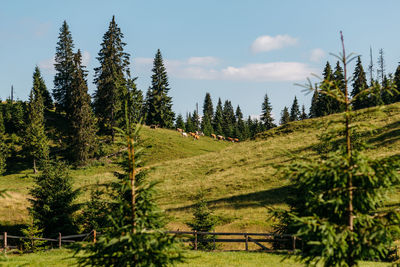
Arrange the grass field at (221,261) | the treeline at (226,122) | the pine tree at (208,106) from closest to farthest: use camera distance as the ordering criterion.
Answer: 1. the grass field at (221,261)
2. the treeline at (226,122)
3. the pine tree at (208,106)

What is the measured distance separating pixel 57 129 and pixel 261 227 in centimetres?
6178

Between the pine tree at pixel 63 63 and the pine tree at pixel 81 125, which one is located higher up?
the pine tree at pixel 63 63

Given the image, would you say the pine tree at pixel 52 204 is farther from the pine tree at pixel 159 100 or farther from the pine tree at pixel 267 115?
the pine tree at pixel 267 115

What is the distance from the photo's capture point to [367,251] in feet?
23.8

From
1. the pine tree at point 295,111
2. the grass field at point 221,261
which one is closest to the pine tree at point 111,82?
the grass field at point 221,261

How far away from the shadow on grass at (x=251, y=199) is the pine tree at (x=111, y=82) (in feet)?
117


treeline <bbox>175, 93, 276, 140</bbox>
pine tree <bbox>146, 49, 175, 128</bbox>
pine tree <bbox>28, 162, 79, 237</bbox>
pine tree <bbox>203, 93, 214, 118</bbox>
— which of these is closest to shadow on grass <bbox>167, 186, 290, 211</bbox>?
pine tree <bbox>28, 162, 79, 237</bbox>

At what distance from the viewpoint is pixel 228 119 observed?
→ 141875 mm

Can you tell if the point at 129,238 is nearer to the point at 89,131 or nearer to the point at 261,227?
the point at 261,227

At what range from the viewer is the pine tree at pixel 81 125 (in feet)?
213

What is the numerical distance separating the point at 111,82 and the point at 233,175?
123 feet

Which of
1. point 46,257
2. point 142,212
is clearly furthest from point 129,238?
point 46,257

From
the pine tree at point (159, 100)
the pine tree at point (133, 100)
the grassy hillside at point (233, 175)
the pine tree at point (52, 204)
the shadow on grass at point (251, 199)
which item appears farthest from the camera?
the pine tree at point (159, 100)

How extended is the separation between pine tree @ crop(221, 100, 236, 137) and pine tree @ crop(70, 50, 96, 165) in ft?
243
